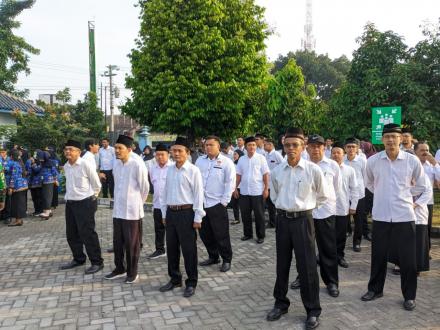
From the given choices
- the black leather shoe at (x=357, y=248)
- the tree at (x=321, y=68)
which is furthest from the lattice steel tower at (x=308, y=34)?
the black leather shoe at (x=357, y=248)

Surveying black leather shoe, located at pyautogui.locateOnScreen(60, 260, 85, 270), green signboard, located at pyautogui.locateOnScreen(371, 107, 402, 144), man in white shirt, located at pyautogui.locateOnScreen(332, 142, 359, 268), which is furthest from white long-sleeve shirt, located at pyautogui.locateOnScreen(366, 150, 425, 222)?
green signboard, located at pyautogui.locateOnScreen(371, 107, 402, 144)

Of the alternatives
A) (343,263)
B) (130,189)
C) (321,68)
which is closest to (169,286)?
(130,189)

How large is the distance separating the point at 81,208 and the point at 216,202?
2.04 m

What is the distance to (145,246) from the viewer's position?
25.2 ft

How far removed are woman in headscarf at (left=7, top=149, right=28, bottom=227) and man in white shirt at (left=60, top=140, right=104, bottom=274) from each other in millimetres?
4394

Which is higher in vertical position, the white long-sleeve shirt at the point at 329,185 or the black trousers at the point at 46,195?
the white long-sleeve shirt at the point at 329,185

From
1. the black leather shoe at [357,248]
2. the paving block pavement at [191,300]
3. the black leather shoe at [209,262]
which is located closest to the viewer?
the paving block pavement at [191,300]

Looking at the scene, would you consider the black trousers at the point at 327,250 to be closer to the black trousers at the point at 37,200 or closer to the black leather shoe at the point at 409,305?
the black leather shoe at the point at 409,305

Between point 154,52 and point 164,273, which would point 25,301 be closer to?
point 164,273

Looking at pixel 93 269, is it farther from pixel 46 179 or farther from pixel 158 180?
pixel 46 179

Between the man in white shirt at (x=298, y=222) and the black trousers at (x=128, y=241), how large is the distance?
2.12 m

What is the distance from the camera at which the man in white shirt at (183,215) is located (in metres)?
5.16

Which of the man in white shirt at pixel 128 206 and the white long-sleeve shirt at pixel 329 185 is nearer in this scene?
the white long-sleeve shirt at pixel 329 185

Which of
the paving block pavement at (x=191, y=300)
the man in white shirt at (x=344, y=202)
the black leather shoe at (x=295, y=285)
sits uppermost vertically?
the man in white shirt at (x=344, y=202)
